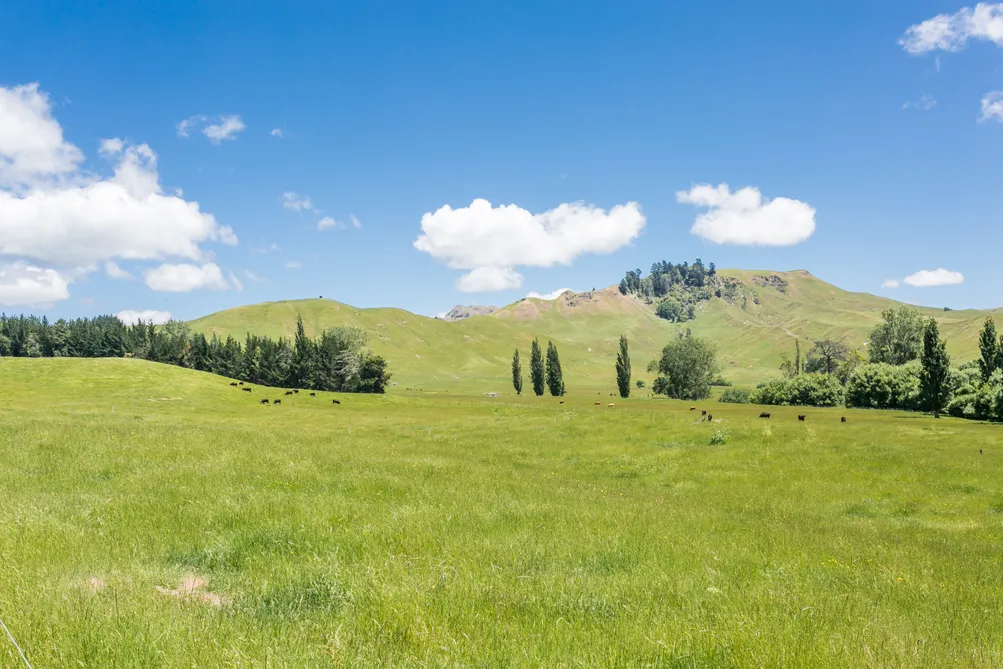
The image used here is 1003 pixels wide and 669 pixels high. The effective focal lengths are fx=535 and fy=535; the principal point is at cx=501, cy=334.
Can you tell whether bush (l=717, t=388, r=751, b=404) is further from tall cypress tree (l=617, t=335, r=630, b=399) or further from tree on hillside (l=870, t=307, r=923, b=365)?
tree on hillside (l=870, t=307, r=923, b=365)

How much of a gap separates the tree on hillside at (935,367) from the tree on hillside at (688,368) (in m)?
66.8

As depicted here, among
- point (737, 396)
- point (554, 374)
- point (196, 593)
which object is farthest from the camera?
point (554, 374)

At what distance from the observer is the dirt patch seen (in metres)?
6.48

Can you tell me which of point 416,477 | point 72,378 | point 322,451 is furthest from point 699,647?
point 72,378

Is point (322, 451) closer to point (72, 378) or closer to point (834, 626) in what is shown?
point (834, 626)

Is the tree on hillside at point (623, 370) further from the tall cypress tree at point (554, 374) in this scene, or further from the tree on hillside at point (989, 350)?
the tree on hillside at point (989, 350)

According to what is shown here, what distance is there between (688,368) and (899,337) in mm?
57221

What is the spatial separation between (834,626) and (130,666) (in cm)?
753

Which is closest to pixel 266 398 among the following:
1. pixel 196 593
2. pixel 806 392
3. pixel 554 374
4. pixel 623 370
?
pixel 196 593

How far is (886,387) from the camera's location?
115688mm

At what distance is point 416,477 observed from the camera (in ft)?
60.1

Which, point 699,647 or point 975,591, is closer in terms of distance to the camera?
point 699,647

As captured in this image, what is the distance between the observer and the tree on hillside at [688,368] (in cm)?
16338

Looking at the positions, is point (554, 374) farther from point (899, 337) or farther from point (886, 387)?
point (899, 337)
